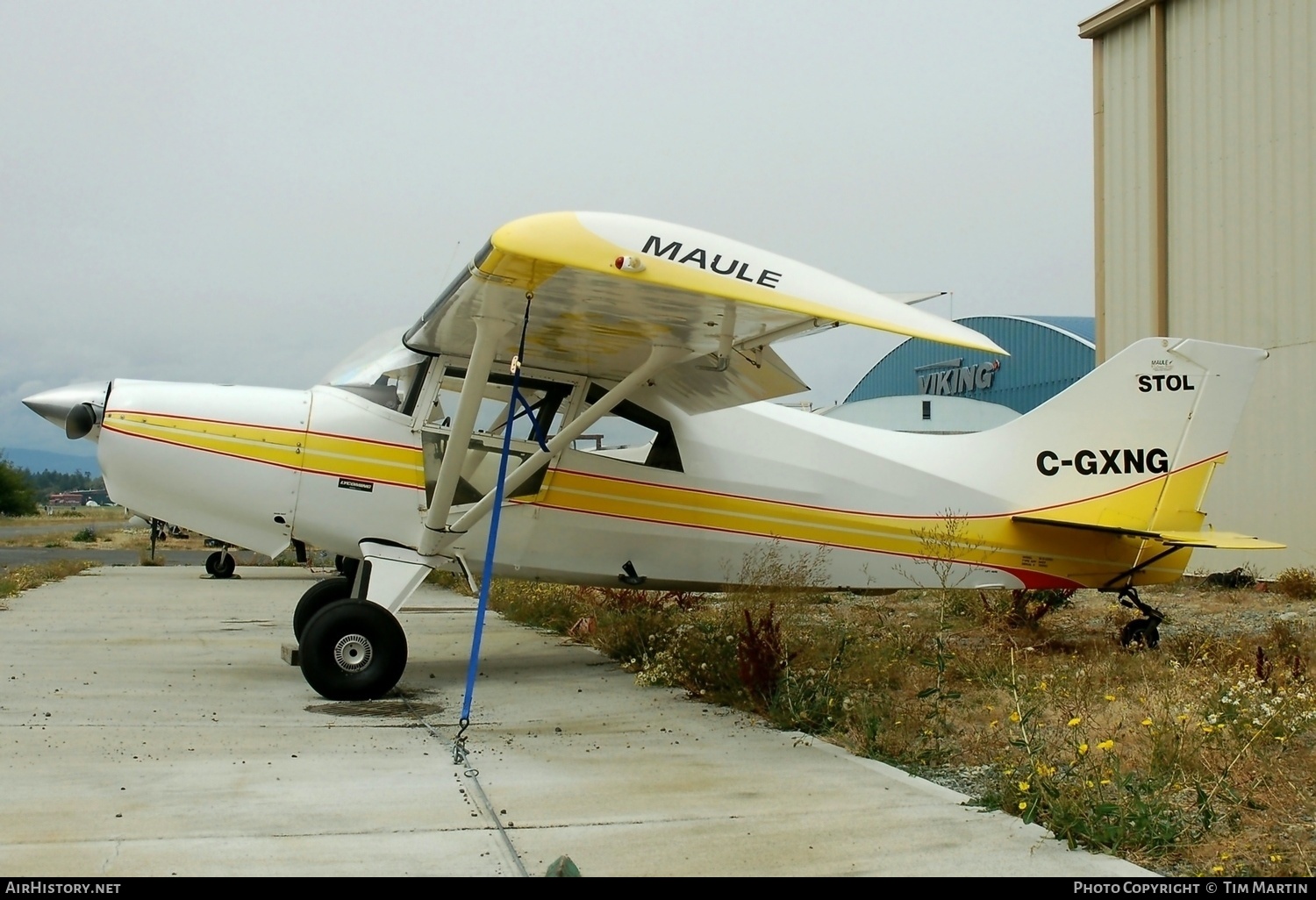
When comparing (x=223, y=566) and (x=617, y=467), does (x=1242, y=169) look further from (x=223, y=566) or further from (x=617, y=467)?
(x=223, y=566)

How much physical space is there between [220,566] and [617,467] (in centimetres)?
1693

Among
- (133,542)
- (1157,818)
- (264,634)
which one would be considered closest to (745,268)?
(1157,818)

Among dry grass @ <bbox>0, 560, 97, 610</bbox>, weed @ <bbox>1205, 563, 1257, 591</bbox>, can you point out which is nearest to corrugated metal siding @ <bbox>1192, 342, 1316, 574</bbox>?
weed @ <bbox>1205, 563, 1257, 591</bbox>

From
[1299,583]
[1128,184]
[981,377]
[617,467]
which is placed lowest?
[1299,583]

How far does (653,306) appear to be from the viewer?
614cm

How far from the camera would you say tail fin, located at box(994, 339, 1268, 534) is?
29.0ft

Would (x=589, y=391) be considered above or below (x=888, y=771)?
above

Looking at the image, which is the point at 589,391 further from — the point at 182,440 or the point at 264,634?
the point at 264,634

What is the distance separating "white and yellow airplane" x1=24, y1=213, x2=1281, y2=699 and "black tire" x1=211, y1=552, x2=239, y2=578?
1464 cm

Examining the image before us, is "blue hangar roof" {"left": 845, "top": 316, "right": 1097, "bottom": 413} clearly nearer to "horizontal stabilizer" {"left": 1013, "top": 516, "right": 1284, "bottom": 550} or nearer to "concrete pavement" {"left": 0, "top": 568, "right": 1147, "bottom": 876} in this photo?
"horizontal stabilizer" {"left": 1013, "top": 516, "right": 1284, "bottom": 550}

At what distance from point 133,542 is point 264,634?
38.3m

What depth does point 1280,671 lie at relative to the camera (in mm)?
6816

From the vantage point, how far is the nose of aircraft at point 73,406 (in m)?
7.68

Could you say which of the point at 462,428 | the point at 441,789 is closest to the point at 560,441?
the point at 462,428
